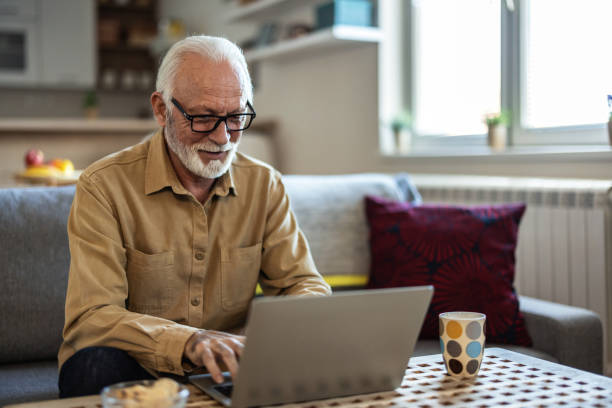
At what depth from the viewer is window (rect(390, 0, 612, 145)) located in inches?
A: 109

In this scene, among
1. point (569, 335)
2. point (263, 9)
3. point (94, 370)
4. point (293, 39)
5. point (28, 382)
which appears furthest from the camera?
point (263, 9)

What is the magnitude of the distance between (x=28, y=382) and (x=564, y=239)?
5.68 feet

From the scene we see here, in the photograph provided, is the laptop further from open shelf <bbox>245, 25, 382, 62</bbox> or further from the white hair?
open shelf <bbox>245, 25, 382, 62</bbox>

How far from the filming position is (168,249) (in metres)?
1.54

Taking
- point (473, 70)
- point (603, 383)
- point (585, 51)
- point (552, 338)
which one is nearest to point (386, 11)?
point (473, 70)

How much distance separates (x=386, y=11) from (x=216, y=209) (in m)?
2.34

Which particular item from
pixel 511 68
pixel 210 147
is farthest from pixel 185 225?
pixel 511 68

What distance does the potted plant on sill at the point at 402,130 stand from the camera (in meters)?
3.56

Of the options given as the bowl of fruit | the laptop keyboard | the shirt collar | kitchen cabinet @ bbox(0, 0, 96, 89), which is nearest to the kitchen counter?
kitchen cabinet @ bbox(0, 0, 96, 89)

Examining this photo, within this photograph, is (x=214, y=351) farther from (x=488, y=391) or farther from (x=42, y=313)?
(x=42, y=313)

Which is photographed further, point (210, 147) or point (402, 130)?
point (402, 130)

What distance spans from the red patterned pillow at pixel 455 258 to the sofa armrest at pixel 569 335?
42mm

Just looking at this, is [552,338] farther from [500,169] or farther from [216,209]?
[500,169]

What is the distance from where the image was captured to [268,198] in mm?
1675
